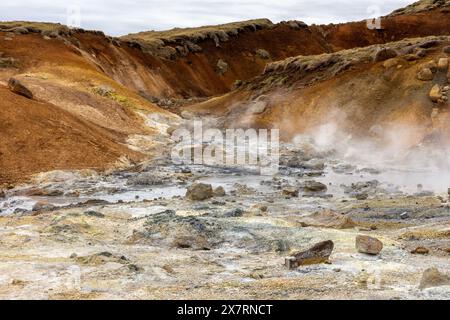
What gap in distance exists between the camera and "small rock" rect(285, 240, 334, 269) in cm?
889

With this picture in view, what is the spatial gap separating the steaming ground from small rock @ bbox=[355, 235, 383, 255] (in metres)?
0.14

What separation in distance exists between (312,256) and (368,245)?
115 centimetres

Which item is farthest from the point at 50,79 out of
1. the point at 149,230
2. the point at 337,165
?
the point at 149,230

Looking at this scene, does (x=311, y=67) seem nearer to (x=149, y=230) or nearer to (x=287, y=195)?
(x=287, y=195)

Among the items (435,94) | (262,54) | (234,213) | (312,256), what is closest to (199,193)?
(234,213)

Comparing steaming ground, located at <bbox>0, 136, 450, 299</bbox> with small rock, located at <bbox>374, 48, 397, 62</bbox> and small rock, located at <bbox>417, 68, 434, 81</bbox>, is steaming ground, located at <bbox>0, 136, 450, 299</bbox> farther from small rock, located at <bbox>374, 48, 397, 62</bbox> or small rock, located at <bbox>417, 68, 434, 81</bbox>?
small rock, located at <bbox>374, 48, 397, 62</bbox>

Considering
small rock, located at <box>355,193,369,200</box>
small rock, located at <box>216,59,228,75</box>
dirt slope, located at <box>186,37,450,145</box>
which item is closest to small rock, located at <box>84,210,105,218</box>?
small rock, located at <box>355,193,369,200</box>

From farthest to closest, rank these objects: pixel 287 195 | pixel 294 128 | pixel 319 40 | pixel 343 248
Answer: pixel 319 40 → pixel 294 128 → pixel 287 195 → pixel 343 248

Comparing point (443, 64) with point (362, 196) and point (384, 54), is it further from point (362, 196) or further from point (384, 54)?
point (362, 196)

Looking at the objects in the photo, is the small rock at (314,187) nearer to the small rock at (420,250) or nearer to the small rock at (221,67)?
the small rock at (420,250)

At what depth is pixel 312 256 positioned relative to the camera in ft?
29.7

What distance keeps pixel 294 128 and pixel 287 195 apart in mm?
13262

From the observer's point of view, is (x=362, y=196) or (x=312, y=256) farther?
(x=362, y=196)

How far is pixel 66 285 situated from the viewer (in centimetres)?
788
